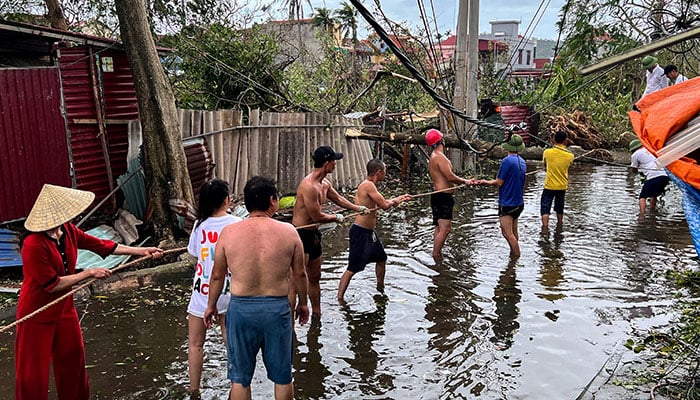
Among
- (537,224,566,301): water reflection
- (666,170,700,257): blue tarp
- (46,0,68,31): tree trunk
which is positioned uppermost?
(46,0,68,31): tree trunk

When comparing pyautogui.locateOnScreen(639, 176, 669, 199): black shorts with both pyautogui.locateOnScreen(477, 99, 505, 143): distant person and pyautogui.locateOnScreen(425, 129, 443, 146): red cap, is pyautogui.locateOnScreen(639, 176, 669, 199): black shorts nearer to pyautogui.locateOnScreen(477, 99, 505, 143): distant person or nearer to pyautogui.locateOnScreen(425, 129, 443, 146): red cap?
pyautogui.locateOnScreen(425, 129, 443, 146): red cap

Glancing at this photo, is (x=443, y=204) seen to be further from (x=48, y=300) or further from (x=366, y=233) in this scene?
(x=48, y=300)

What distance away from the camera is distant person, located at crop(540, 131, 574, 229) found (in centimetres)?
984

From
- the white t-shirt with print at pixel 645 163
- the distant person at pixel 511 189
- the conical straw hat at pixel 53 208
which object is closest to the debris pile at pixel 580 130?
the white t-shirt with print at pixel 645 163

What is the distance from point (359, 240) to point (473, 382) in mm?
2313

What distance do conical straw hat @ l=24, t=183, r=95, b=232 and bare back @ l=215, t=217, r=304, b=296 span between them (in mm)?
1106

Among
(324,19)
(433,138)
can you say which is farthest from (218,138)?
(324,19)

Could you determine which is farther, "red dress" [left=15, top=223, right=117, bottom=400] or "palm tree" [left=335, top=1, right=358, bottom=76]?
"palm tree" [left=335, top=1, right=358, bottom=76]

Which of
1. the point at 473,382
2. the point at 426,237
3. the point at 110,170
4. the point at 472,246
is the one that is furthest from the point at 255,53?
the point at 473,382

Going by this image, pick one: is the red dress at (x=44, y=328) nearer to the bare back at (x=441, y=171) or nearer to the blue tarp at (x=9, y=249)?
the blue tarp at (x=9, y=249)

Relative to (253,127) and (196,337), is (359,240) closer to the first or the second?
(196,337)

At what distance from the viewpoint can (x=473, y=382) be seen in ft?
16.4

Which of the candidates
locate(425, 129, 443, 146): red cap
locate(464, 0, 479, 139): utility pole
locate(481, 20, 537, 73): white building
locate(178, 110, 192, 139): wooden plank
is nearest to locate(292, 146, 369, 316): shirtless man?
locate(425, 129, 443, 146): red cap

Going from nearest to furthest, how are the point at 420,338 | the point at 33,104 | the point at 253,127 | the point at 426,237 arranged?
the point at 420,338
the point at 33,104
the point at 426,237
the point at 253,127
